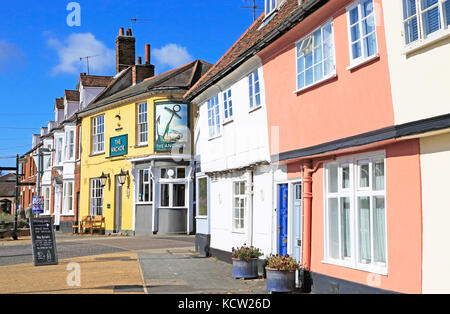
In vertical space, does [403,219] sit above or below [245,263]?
above

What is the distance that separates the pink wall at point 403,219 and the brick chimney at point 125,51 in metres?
29.5

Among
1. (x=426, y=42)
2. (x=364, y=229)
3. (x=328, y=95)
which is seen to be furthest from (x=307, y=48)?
(x=364, y=229)

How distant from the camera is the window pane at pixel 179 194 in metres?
27.7

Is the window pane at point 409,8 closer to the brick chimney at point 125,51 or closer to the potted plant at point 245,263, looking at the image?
the potted plant at point 245,263

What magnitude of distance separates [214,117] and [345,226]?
8.49 meters

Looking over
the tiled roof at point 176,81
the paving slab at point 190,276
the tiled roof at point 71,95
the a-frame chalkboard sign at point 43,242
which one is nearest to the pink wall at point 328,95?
the paving slab at point 190,276

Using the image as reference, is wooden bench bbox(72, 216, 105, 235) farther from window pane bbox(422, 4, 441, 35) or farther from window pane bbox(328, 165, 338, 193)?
window pane bbox(422, 4, 441, 35)

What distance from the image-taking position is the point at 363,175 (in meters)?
9.32

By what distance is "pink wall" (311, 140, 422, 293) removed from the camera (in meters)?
7.70

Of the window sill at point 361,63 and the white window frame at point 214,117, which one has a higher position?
the white window frame at point 214,117

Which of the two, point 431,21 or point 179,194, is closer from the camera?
point 431,21

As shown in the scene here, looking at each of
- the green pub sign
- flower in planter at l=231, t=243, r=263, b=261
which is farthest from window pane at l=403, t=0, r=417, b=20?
the green pub sign

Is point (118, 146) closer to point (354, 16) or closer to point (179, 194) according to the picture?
point (179, 194)

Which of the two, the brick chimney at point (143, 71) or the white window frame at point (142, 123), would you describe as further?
the brick chimney at point (143, 71)
